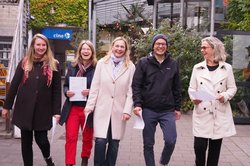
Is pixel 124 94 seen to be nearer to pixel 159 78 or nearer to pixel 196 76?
pixel 159 78

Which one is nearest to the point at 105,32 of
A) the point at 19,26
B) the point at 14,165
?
the point at 19,26

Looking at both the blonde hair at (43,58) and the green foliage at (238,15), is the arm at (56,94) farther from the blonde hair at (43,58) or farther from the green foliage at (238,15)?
the green foliage at (238,15)

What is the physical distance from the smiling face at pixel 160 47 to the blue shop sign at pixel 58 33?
2821 cm

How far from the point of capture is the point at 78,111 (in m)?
6.45

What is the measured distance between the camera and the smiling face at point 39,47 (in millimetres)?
6098

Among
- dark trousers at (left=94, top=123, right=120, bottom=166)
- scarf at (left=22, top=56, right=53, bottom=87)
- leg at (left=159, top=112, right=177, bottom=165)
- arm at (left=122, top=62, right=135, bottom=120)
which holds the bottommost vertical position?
dark trousers at (left=94, top=123, right=120, bottom=166)

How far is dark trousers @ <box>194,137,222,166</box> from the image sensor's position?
589 centimetres

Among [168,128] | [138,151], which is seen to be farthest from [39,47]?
[138,151]

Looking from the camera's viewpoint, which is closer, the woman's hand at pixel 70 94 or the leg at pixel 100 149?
the leg at pixel 100 149

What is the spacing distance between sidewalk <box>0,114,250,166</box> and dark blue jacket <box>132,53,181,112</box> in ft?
5.14

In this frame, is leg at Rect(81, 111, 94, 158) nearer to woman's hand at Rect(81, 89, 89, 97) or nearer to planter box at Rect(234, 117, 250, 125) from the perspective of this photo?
woman's hand at Rect(81, 89, 89, 97)

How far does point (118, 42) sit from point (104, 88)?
0.63 metres

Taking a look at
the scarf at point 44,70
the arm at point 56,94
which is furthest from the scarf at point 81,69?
the scarf at point 44,70

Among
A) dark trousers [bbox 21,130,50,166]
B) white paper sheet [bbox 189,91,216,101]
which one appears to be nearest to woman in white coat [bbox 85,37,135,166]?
dark trousers [bbox 21,130,50,166]
